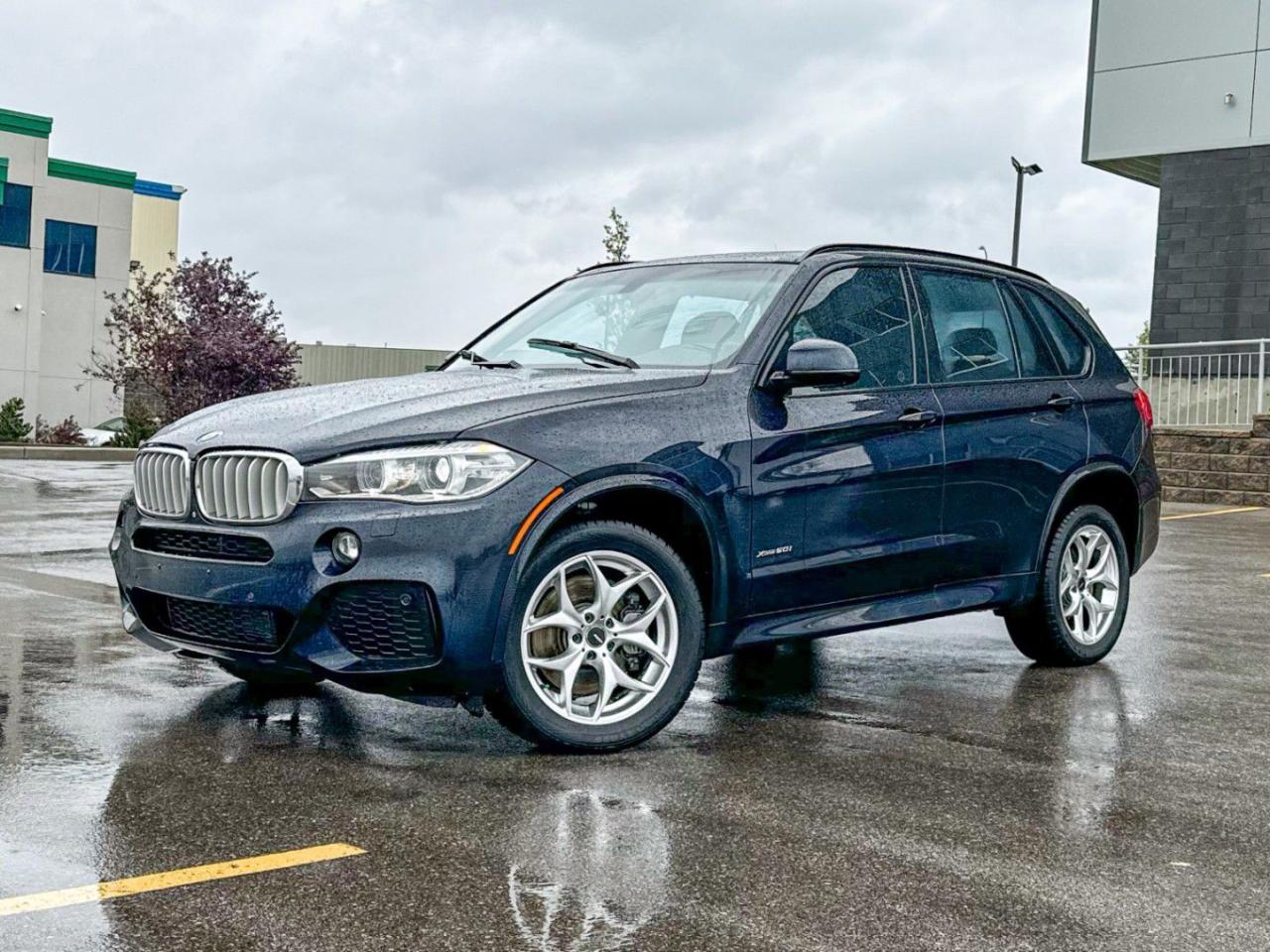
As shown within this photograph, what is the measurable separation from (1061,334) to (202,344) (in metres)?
28.1

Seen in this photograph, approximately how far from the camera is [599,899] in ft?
13.2

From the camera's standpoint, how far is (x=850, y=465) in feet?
20.9

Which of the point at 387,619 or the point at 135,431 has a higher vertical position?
the point at 135,431

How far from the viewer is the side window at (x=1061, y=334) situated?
25.2 ft

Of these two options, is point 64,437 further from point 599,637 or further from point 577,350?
point 599,637

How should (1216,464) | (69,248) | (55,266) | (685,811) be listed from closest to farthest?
(685,811), (1216,464), (55,266), (69,248)

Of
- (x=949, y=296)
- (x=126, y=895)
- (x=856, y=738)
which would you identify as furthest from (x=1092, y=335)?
(x=126, y=895)

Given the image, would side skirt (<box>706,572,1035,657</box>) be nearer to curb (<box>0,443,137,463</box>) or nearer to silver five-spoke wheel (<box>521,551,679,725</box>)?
silver five-spoke wheel (<box>521,551,679,725</box>)

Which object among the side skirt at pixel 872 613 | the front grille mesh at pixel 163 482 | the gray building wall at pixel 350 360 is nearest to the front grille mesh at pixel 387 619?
the front grille mesh at pixel 163 482

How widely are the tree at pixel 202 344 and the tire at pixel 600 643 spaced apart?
28350mm

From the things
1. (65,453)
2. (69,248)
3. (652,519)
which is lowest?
(65,453)

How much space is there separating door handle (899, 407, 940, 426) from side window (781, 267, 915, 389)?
0.43ft

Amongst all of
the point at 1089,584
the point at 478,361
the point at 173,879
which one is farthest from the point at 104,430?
the point at 173,879

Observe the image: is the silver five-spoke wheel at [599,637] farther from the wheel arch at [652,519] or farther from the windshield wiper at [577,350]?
the windshield wiper at [577,350]
